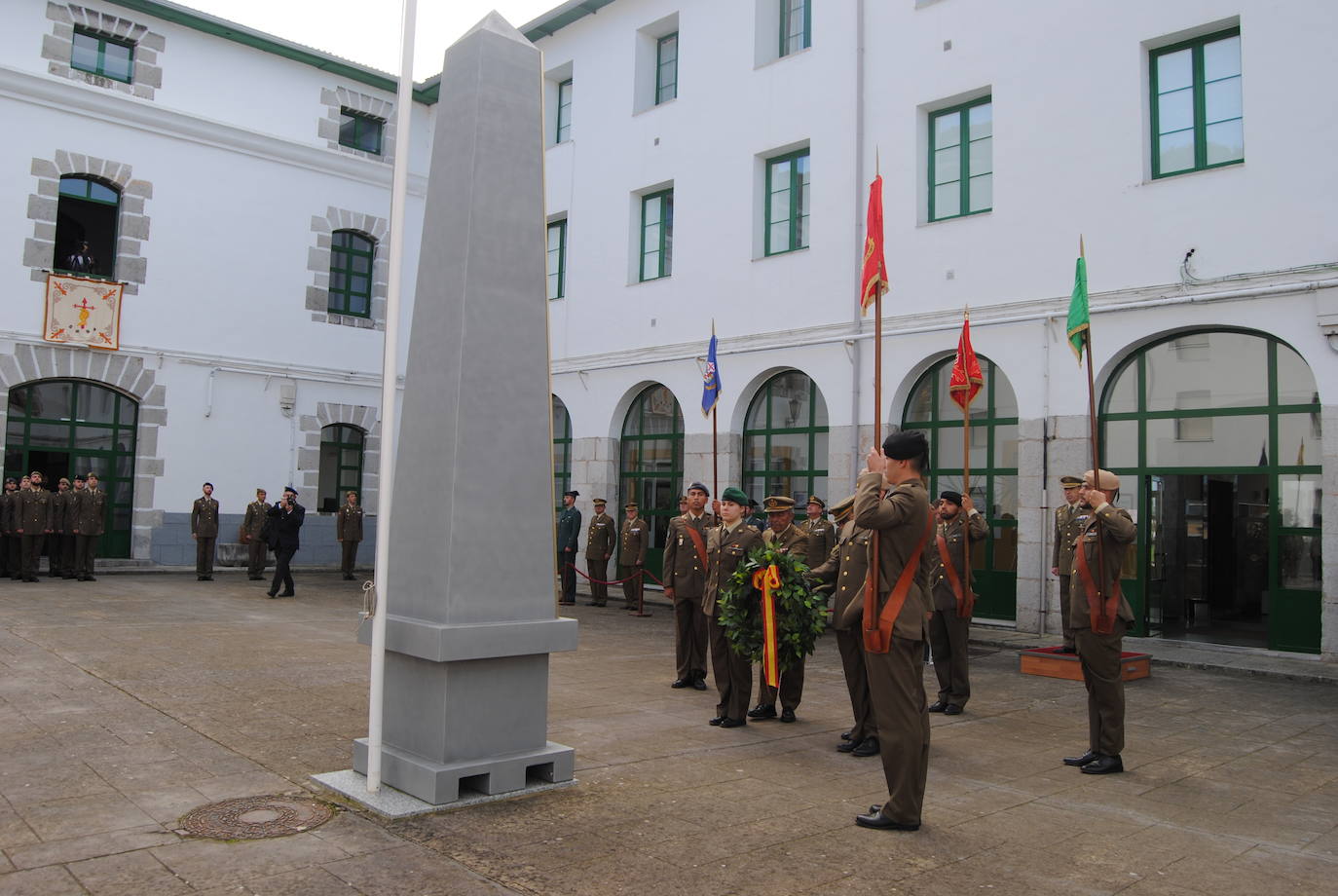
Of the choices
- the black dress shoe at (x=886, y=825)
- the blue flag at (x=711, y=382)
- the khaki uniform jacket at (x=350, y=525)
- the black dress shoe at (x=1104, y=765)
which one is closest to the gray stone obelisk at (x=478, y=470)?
the black dress shoe at (x=886, y=825)

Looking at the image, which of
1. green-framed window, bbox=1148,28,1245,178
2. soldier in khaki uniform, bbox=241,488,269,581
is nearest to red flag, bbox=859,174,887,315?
green-framed window, bbox=1148,28,1245,178

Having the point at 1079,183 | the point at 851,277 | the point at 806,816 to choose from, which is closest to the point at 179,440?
the point at 851,277

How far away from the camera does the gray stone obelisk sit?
5.02 m

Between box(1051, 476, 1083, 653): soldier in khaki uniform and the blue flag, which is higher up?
the blue flag

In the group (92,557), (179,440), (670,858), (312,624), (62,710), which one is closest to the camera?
(670,858)

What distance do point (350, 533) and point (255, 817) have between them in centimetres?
1506

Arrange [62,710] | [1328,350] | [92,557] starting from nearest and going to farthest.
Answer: [62,710], [1328,350], [92,557]

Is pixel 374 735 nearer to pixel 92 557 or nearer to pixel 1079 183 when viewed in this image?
pixel 1079 183

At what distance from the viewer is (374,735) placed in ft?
16.4

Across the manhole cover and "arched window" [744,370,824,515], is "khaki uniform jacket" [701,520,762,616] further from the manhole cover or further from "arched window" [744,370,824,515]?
"arched window" [744,370,824,515]

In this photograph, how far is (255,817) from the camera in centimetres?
457

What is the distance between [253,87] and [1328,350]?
18.7 m

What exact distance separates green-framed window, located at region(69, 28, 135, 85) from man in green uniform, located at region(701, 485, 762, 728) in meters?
16.4

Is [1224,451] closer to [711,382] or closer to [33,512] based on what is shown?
[711,382]
